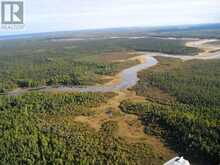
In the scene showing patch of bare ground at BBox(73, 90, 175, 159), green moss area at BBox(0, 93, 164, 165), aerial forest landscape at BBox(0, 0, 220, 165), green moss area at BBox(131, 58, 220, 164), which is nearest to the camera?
green moss area at BBox(0, 93, 164, 165)

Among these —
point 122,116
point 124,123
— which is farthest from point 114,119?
point 124,123

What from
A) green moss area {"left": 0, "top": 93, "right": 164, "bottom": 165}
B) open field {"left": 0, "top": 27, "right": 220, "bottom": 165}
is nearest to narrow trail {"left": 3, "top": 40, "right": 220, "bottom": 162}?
open field {"left": 0, "top": 27, "right": 220, "bottom": 165}

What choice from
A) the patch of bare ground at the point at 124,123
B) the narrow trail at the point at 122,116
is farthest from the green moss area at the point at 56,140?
the narrow trail at the point at 122,116

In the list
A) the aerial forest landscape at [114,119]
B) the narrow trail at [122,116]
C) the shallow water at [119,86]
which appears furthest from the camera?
the shallow water at [119,86]

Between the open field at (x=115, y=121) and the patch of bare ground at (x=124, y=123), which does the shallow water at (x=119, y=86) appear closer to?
the open field at (x=115, y=121)

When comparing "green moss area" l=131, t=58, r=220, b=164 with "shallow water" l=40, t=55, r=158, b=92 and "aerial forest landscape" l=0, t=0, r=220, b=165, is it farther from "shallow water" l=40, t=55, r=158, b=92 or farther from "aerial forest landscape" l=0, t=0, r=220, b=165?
"shallow water" l=40, t=55, r=158, b=92

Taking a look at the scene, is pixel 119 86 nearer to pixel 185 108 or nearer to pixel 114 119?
pixel 114 119

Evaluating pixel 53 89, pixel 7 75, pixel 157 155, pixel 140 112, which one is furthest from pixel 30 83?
pixel 157 155

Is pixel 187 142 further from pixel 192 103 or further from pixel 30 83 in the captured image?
pixel 30 83
